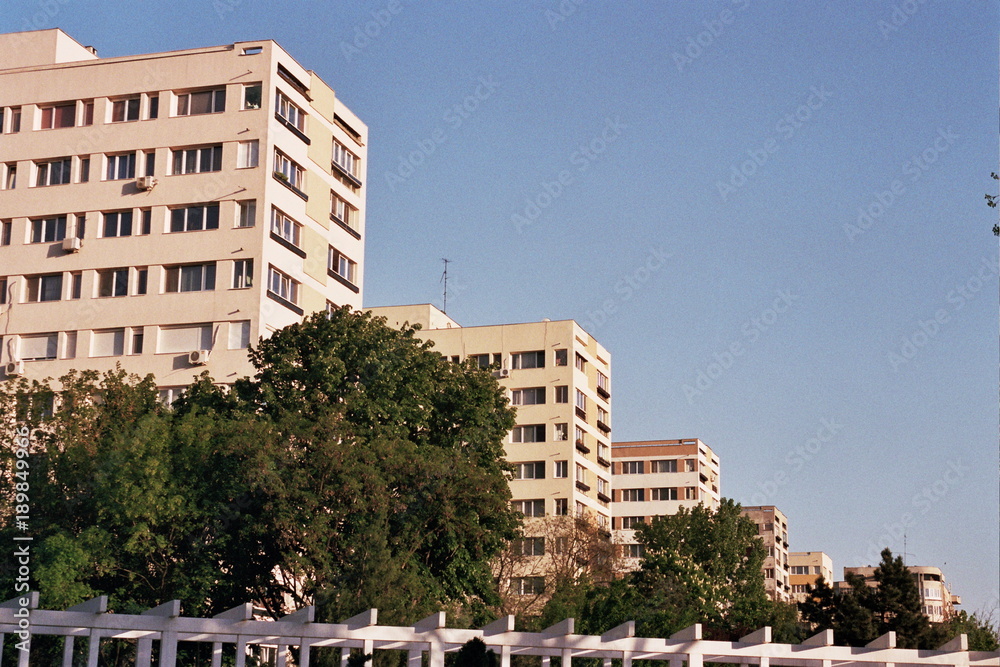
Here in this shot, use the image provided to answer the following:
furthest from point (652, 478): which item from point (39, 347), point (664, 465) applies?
point (39, 347)

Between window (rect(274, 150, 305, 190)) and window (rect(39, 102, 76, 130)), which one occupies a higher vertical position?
window (rect(39, 102, 76, 130))

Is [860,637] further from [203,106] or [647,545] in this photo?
[203,106]

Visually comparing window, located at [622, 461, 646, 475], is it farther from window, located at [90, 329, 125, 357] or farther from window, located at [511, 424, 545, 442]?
window, located at [90, 329, 125, 357]

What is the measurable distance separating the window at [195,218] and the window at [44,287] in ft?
16.0

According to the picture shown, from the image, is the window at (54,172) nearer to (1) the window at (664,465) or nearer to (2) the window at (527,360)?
(2) the window at (527,360)

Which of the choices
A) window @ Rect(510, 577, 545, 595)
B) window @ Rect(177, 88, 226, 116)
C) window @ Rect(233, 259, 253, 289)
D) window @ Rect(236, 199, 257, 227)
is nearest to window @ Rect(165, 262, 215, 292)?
window @ Rect(233, 259, 253, 289)

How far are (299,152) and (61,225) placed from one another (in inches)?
369

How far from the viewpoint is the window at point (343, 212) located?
179 ft

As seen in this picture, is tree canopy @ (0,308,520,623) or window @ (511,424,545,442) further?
window @ (511,424,545,442)

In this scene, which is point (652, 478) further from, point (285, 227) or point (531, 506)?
point (285, 227)

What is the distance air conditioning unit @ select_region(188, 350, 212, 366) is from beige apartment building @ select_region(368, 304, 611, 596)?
25126 millimetres

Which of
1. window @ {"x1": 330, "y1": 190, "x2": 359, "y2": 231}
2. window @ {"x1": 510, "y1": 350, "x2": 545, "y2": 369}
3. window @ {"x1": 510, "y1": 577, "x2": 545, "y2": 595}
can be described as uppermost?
window @ {"x1": 330, "y1": 190, "x2": 359, "y2": 231}

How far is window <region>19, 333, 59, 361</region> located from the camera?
4938 centimetres

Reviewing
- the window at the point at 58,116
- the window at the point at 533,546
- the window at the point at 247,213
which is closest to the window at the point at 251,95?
the window at the point at 247,213
